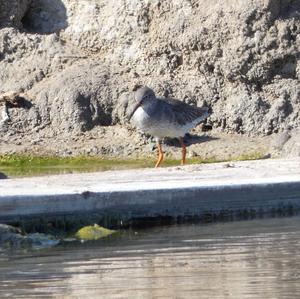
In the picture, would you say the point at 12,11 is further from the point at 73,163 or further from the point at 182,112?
the point at 182,112

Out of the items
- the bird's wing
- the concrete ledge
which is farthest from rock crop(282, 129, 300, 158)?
the concrete ledge

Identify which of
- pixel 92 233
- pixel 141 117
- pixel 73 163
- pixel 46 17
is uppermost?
pixel 46 17

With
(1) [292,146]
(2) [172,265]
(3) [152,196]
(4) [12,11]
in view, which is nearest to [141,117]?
(1) [292,146]

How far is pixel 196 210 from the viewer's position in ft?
39.4

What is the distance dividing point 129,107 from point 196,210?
7375mm

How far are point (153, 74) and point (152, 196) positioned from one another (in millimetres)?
8240

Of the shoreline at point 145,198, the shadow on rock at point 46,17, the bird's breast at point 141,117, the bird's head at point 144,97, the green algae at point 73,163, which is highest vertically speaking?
the shadow on rock at point 46,17

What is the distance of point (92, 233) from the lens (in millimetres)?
11508

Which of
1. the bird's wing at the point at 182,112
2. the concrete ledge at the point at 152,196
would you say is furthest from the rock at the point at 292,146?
the concrete ledge at the point at 152,196

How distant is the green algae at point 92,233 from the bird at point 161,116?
4.47m

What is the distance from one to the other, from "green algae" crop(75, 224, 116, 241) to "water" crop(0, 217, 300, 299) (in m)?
0.12

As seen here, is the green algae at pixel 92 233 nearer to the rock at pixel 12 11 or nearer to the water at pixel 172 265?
the water at pixel 172 265

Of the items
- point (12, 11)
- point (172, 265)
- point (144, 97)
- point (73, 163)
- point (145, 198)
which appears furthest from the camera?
point (12, 11)

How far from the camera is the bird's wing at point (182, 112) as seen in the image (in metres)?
16.4
